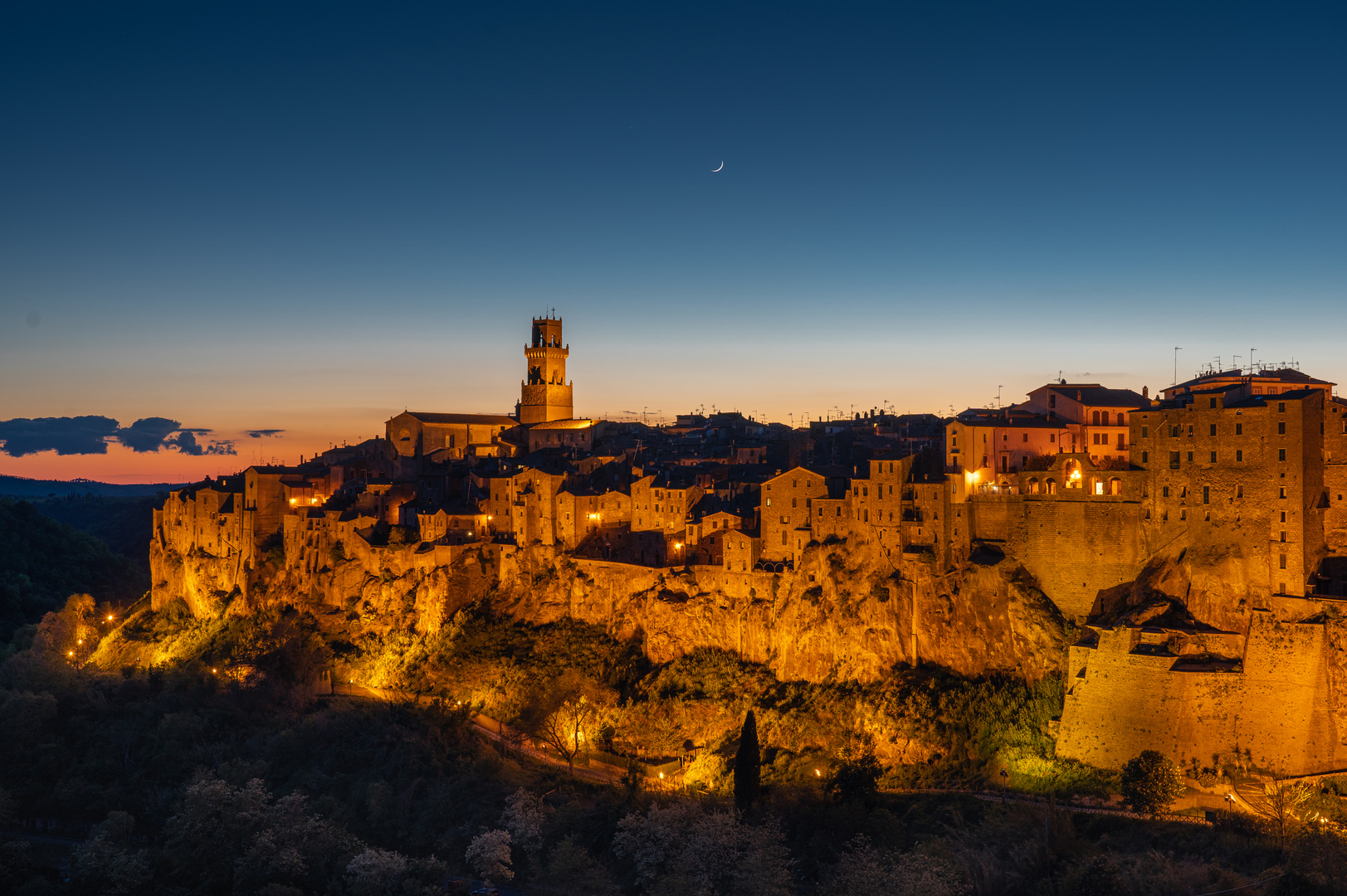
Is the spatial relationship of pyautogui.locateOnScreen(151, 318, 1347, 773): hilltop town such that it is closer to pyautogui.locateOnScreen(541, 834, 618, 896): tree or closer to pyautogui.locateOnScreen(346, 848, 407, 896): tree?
pyautogui.locateOnScreen(541, 834, 618, 896): tree

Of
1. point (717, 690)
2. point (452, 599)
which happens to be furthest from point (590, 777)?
point (452, 599)

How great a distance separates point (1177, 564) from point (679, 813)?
2203cm

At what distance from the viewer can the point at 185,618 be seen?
66.4 meters

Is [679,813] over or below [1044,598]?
below

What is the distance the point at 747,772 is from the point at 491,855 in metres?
10.8

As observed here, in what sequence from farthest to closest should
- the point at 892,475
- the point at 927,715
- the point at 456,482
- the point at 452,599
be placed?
the point at 456,482
the point at 452,599
the point at 892,475
the point at 927,715

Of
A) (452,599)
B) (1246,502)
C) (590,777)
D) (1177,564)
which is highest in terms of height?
(1246,502)

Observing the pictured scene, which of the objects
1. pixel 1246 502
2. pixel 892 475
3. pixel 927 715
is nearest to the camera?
pixel 1246 502

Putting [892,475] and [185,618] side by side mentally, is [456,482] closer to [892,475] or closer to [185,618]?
[185,618]

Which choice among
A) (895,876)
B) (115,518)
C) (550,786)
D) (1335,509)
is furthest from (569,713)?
(115,518)

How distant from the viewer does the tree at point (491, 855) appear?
35281mm

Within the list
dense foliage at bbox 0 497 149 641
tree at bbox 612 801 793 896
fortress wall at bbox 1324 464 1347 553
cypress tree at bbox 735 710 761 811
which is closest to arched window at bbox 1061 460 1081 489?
fortress wall at bbox 1324 464 1347 553

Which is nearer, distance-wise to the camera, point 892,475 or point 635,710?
point 892,475

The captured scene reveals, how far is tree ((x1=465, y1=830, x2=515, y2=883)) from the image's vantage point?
35.3 meters
